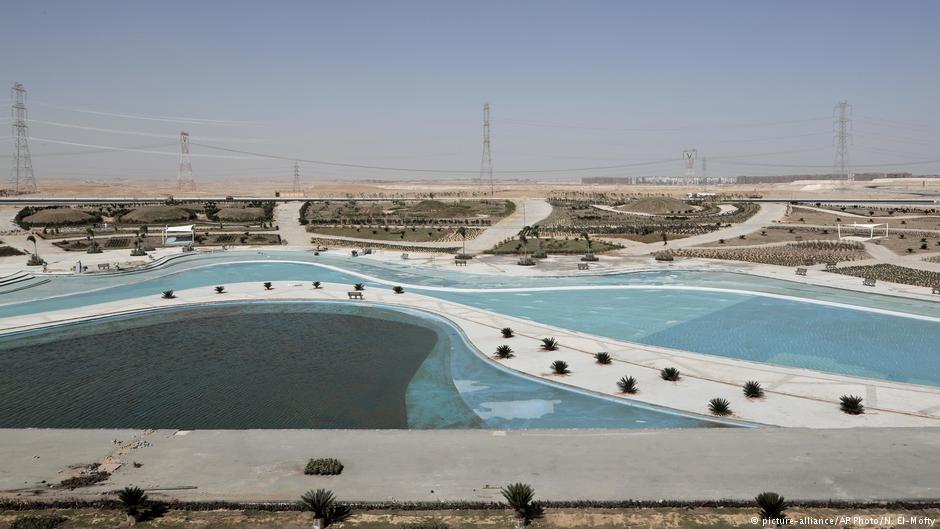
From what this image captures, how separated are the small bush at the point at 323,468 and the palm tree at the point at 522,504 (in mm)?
4792

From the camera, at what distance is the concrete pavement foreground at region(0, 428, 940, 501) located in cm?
1490

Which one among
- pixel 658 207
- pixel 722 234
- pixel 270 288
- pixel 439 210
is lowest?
pixel 270 288

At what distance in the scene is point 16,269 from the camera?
5019 centimetres

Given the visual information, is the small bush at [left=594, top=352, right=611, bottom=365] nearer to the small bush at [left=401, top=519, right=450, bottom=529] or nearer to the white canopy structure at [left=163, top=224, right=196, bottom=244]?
the small bush at [left=401, top=519, right=450, bottom=529]

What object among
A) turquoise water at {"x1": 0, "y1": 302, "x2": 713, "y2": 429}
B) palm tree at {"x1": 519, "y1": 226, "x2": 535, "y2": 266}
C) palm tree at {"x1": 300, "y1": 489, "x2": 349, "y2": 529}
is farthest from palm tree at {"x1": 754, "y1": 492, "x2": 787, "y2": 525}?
palm tree at {"x1": 519, "y1": 226, "x2": 535, "y2": 266}

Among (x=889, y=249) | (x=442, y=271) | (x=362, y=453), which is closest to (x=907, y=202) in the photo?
(x=889, y=249)

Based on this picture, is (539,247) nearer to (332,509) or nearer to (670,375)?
(670,375)

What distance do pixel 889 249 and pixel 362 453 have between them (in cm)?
5909

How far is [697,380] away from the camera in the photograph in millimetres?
23297

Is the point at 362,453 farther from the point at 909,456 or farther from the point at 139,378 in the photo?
the point at 909,456

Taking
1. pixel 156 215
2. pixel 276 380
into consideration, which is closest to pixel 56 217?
pixel 156 215

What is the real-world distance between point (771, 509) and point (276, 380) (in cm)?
1884

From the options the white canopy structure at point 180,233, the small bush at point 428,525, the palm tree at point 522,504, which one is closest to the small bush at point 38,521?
the small bush at point 428,525

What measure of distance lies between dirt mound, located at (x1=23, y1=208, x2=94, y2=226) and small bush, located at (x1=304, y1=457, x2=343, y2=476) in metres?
75.8
